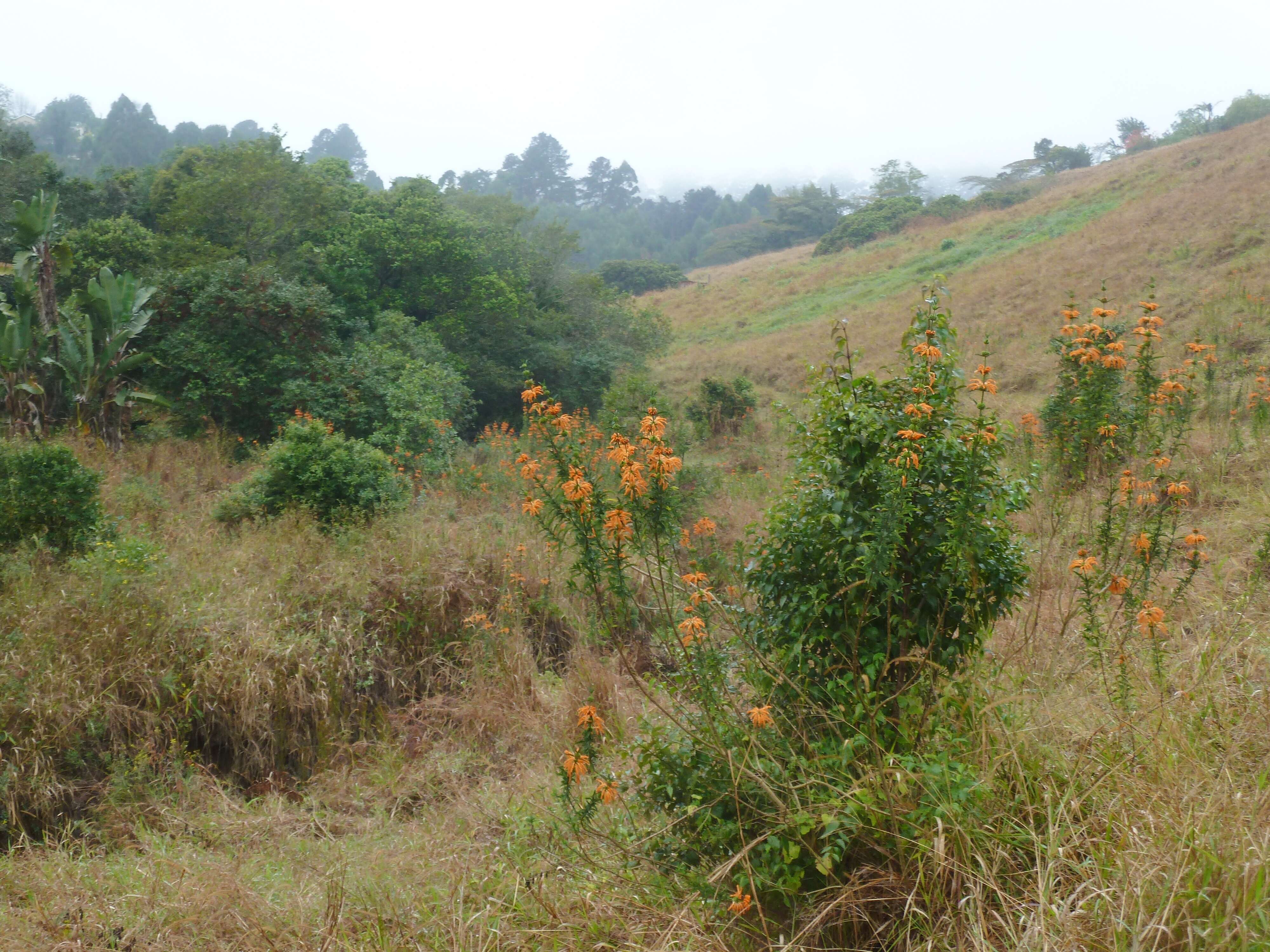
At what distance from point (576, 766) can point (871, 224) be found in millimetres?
33071

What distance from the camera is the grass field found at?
2.05 m

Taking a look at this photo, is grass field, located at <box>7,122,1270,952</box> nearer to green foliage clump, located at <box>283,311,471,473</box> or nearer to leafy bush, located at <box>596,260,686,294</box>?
green foliage clump, located at <box>283,311,471,473</box>

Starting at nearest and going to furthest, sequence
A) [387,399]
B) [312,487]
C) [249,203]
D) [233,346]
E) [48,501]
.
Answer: [48,501]
[312,487]
[387,399]
[233,346]
[249,203]

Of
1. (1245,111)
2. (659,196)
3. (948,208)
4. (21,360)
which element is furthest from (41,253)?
(659,196)

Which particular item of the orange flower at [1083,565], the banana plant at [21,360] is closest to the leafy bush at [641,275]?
the banana plant at [21,360]

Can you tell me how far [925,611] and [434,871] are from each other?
191cm

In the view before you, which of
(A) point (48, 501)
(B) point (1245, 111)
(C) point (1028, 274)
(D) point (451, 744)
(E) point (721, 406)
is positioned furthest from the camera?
(B) point (1245, 111)

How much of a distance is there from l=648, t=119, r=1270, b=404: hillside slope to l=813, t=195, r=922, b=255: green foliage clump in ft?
4.89

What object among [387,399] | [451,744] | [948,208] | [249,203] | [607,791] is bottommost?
[451,744]

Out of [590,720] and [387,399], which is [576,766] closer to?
[590,720]

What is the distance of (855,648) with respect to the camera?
7.95ft

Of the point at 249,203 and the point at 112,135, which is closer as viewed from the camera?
the point at 249,203

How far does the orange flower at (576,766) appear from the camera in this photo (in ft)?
7.96

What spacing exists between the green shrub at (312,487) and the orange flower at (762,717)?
533 centimetres
